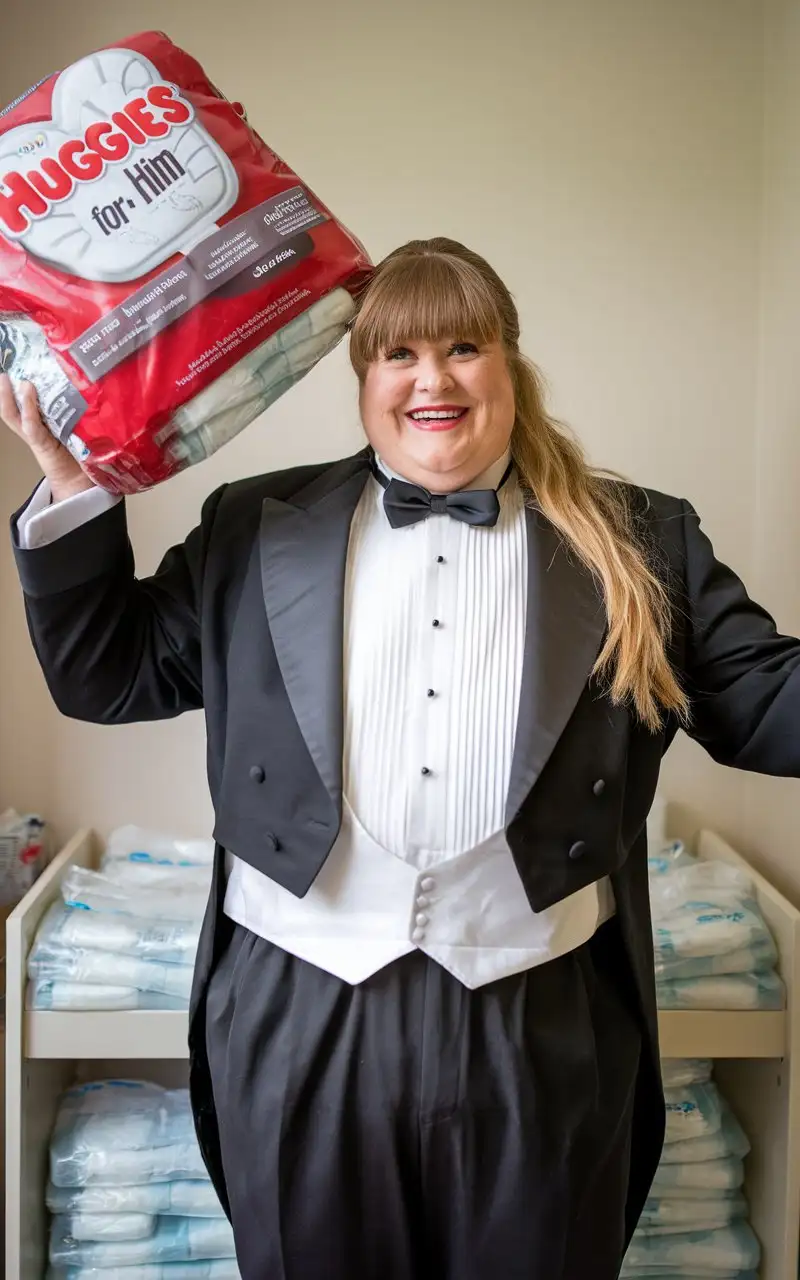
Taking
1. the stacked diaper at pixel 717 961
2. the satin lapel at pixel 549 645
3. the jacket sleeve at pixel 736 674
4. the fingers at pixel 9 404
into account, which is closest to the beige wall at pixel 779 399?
the stacked diaper at pixel 717 961

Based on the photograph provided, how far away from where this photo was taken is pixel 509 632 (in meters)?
1.03

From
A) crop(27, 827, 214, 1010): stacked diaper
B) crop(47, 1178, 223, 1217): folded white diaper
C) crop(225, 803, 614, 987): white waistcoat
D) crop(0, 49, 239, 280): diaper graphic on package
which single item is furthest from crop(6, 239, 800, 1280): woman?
→ crop(47, 1178, 223, 1217): folded white diaper

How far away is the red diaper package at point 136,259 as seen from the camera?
935 millimetres

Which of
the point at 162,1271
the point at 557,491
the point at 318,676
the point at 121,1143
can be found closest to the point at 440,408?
the point at 557,491

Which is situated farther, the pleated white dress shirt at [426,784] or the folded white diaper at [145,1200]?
the folded white diaper at [145,1200]

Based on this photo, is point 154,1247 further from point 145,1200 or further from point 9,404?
point 9,404

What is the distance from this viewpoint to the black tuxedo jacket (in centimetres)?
99

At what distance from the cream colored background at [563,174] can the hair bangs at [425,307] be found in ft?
2.44

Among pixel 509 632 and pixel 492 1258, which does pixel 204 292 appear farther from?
pixel 492 1258

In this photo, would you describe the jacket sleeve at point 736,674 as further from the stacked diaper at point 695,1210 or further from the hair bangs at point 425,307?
the stacked diaper at point 695,1210

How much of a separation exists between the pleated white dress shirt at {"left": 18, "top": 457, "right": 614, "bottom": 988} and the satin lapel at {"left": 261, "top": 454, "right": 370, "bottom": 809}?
0.03 metres

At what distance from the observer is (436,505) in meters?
1.06

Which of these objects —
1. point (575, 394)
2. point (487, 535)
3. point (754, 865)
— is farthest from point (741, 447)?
point (487, 535)

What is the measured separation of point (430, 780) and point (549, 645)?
0.17m
